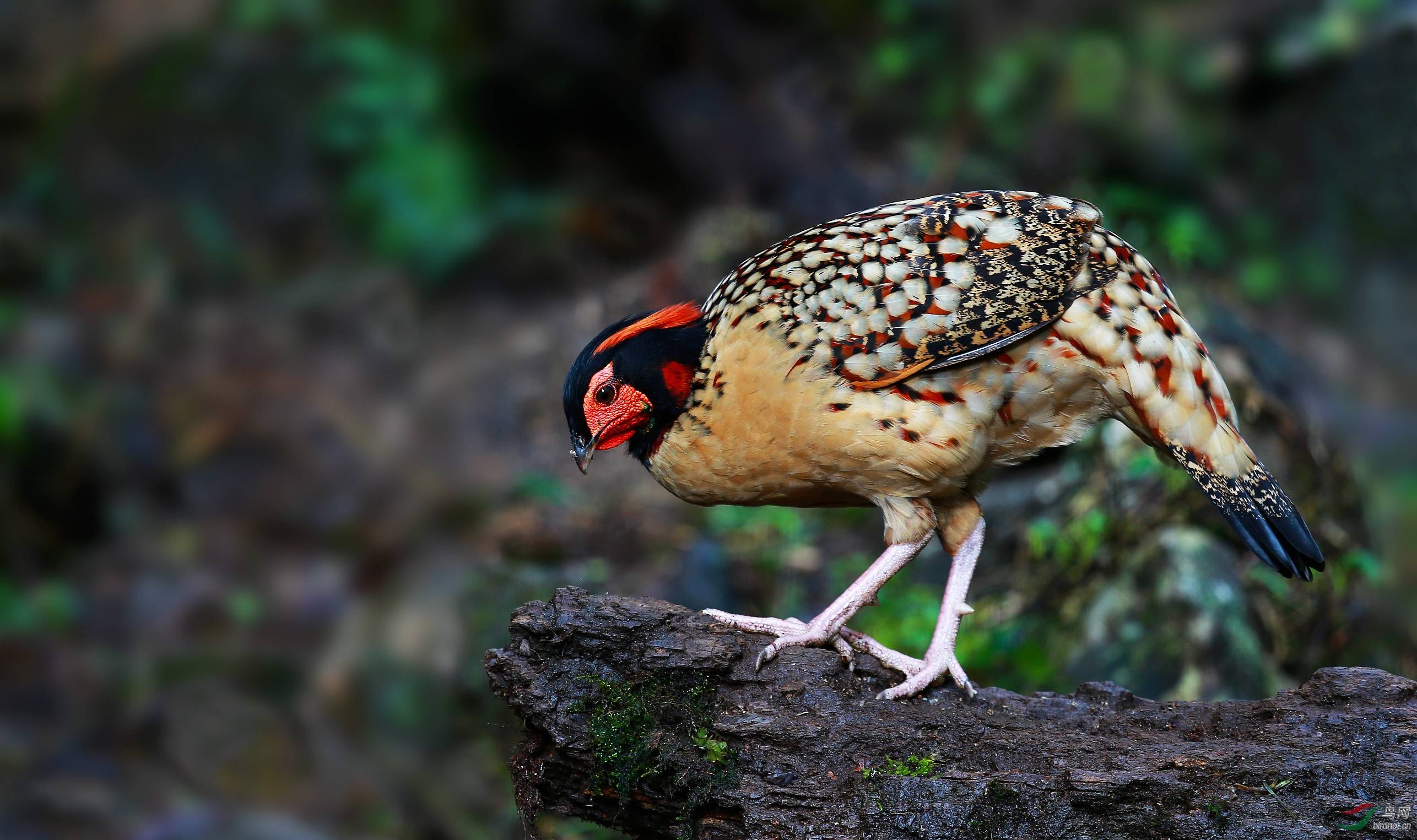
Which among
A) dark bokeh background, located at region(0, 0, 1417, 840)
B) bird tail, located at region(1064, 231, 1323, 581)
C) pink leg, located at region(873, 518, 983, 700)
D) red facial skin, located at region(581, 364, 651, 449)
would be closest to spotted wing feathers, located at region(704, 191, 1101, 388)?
bird tail, located at region(1064, 231, 1323, 581)

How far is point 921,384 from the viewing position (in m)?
3.28

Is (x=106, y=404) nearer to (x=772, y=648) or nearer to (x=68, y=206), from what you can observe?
(x=68, y=206)

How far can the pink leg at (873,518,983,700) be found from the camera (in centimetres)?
326

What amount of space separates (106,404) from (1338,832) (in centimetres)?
847

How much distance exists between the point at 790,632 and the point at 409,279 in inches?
261

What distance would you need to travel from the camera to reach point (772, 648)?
10.4 feet

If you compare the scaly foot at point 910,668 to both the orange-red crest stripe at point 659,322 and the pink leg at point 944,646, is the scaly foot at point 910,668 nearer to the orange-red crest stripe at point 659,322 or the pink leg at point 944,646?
the pink leg at point 944,646

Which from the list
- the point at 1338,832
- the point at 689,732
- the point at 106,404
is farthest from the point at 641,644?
the point at 106,404

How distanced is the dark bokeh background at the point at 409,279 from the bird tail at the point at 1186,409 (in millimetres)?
4223

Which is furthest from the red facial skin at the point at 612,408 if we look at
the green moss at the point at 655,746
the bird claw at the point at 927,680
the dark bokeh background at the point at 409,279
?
the dark bokeh background at the point at 409,279

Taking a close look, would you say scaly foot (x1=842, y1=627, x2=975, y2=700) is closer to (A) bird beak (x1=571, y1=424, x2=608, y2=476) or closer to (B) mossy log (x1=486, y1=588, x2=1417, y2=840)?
(B) mossy log (x1=486, y1=588, x2=1417, y2=840)

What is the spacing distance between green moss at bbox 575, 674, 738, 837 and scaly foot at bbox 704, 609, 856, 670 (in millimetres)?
319

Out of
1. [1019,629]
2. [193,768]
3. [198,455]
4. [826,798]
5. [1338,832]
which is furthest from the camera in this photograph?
[198,455]

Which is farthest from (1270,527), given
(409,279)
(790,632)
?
(409,279)
